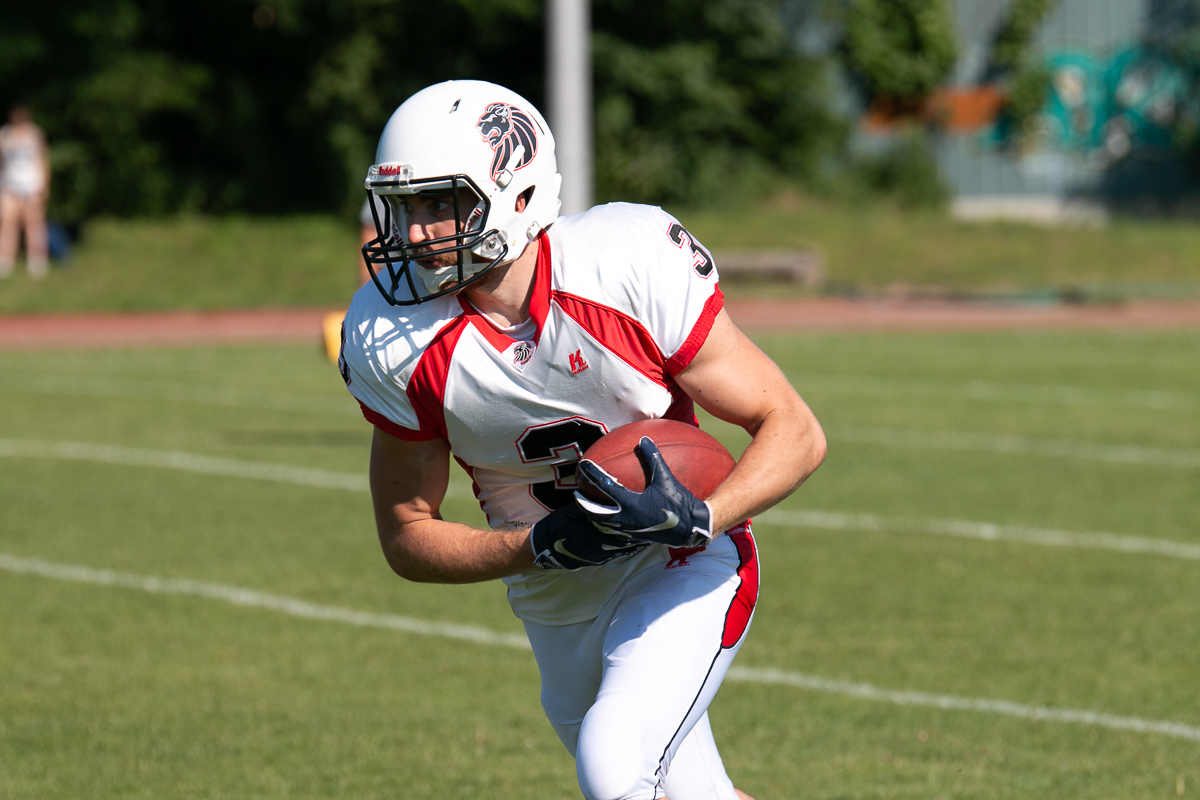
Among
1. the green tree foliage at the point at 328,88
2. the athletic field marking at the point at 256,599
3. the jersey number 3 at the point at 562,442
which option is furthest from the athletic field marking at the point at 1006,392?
the green tree foliage at the point at 328,88

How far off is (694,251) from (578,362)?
377 millimetres

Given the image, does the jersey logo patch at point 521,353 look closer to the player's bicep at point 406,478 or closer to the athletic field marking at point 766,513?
the player's bicep at point 406,478

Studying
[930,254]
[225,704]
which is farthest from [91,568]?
[930,254]

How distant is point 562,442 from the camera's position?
3430mm

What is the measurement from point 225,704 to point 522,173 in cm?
279

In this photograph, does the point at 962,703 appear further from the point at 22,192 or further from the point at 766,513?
the point at 22,192

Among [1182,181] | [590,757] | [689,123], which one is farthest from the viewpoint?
[1182,181]

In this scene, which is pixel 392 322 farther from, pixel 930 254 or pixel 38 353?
pixel 930 254

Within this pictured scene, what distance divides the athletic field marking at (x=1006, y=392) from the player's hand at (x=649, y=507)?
10.3m

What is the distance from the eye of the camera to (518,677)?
19.0ft

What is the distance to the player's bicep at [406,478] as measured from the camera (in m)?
3.44

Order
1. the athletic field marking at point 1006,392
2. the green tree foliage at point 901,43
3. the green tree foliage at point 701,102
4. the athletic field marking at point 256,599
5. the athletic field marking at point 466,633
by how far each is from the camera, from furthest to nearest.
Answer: the green tree foliage at point 901,43
the green tree foliage at point 701,102
the athletic field marking at point 1006,392
the athletic field marking at point 256,599
the athletic field marking at point 466,633

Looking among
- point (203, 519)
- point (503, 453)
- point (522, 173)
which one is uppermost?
point (522, 173)

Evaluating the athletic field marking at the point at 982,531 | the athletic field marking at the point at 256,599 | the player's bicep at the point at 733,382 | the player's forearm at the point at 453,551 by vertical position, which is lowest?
the athletic field marking at the point at 982,531
